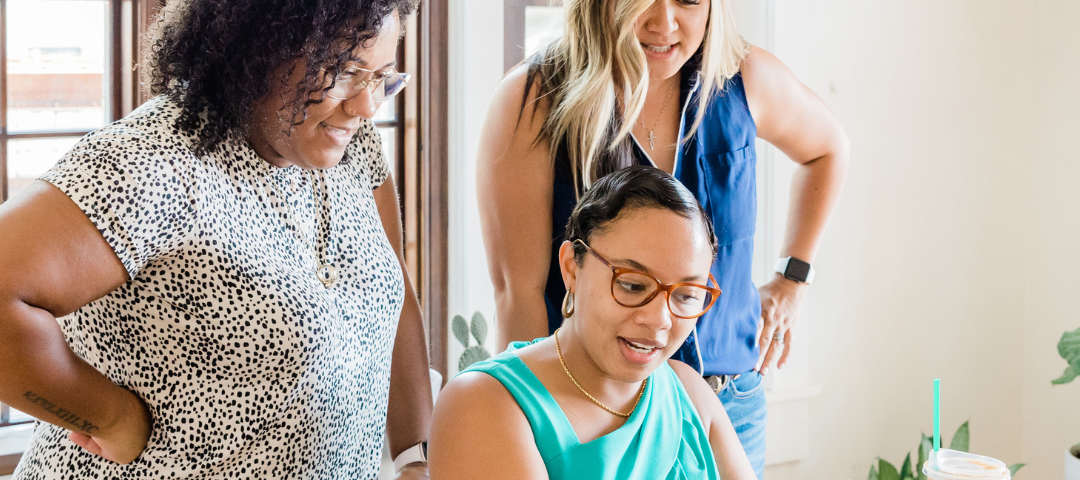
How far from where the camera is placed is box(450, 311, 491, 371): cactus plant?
2.26 m

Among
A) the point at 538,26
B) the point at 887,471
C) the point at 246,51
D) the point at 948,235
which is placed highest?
the point at 538,26

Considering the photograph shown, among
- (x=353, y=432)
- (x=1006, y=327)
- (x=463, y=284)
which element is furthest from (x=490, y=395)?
(x=1006, y=327)

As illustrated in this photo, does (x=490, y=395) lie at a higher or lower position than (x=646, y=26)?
lower

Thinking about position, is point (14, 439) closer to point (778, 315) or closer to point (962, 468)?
point (778, 315)

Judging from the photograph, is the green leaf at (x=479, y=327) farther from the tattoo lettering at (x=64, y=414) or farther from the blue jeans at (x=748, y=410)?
the tattoo lettering at (x=64, y=414)

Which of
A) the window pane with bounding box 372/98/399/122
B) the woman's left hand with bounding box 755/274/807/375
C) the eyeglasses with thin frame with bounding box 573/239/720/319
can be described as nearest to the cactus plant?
the window pane with bounding box 372/98/399/122

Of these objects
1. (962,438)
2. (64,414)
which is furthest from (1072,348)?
(64,414)

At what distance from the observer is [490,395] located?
119cm

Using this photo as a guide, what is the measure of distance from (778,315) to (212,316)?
124cm

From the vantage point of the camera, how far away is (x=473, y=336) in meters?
2.32

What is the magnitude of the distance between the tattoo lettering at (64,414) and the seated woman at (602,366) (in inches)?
16.5

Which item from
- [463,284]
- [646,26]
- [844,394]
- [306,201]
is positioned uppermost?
[646,26]

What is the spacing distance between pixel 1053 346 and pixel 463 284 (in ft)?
6.34

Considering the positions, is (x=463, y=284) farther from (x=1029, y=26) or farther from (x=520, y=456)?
(x=1029, y=26)
